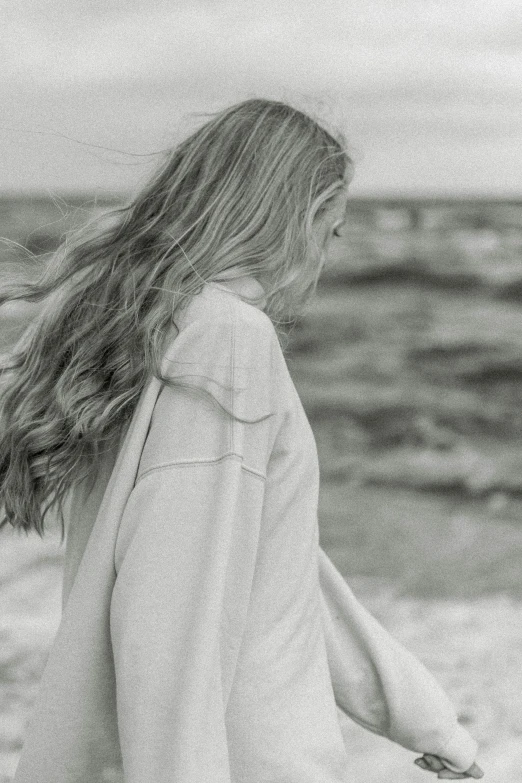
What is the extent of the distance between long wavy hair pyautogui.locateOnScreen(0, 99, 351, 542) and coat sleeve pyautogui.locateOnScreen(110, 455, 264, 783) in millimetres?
171

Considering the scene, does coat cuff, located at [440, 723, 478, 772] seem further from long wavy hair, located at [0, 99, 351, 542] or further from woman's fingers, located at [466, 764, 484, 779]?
long wavy hair, located at [0, 99, 351, 542]

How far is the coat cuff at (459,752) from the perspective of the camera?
1.61 metres

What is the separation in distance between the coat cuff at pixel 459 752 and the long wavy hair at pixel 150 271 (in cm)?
71

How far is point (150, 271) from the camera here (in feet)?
4.58

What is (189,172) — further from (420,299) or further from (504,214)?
(504,214)

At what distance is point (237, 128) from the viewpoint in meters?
1.48

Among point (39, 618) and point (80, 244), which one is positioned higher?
point (80, 244)

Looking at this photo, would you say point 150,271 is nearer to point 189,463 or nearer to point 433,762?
point 189,463

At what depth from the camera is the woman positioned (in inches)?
47.3

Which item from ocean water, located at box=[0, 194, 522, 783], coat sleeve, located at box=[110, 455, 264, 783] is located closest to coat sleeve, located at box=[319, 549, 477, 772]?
coat sleeve, located at box=[110, 455, 264, 783]

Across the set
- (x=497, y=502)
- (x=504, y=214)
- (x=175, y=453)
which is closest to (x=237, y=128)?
(x=175, y=453)

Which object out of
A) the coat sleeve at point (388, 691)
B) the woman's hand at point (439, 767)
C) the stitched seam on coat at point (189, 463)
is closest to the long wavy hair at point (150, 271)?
the stitched seam on coat at point (189, 463)

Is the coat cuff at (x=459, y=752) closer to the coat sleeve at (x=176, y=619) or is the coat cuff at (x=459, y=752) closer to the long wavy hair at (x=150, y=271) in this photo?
the coat sleeve at (x=176, y=619)

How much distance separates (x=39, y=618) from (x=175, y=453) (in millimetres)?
4136
